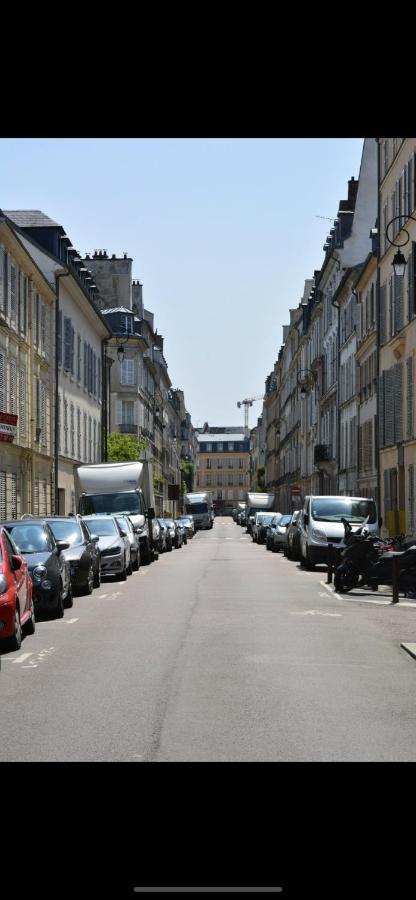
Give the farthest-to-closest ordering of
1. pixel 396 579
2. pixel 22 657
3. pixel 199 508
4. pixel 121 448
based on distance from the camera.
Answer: pixel 199 508 → pixel 121 448 → pixel 396 579 → pixel 22 657

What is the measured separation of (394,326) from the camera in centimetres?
4328

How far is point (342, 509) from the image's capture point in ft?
118

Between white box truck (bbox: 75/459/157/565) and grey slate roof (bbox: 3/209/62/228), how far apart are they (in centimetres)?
1472

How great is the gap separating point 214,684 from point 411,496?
27113 mm

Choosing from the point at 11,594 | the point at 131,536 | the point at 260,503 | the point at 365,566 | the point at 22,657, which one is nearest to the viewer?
the point at 22,657

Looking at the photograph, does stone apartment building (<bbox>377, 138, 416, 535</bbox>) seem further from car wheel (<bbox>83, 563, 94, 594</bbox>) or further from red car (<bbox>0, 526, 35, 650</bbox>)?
red car (<bbox>0, 526, 35, 650</bbox>)

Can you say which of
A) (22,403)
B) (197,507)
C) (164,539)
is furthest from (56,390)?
(197,507)

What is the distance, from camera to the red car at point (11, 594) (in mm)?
15320

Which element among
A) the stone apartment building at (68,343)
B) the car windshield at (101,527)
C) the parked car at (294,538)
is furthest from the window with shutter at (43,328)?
the car windshield at (101,527)

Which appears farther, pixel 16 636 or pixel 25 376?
pixel 25 376

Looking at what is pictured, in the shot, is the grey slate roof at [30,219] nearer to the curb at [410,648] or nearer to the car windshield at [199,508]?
the curb at [410,648]

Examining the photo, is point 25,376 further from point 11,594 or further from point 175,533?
point 11,594

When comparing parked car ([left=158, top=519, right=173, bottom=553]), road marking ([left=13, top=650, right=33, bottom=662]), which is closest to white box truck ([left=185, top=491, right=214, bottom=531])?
parked car ([left=158, top=519, right=173, bottom=553])
